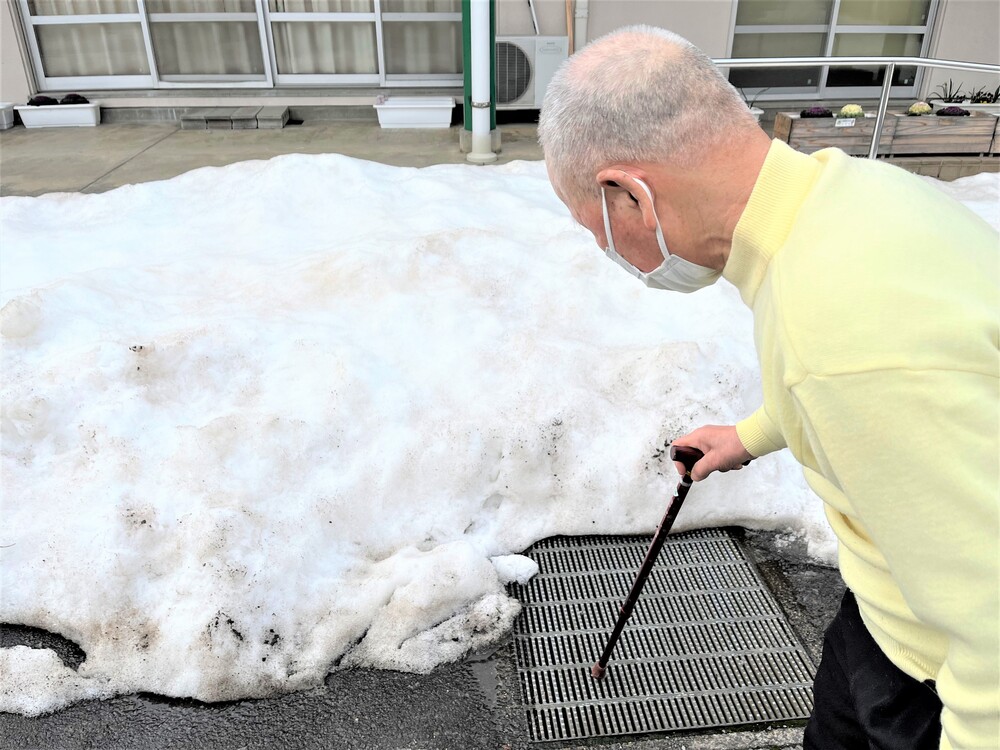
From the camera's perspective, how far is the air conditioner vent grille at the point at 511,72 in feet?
26.8

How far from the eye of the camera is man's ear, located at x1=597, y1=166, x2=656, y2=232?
3.76 feet

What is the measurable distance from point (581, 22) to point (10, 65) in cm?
655

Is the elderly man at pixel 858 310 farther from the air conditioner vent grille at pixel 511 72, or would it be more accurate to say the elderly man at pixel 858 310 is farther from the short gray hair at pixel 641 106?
the air conditioner vent grille at pixel 511 72

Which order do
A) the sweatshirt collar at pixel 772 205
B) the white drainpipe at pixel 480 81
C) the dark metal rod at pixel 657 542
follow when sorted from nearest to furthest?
the sweatshirt collar at pixel 772 205, the dark metal rod at pixel 657 542, the white drainpipe at pixel 480 81

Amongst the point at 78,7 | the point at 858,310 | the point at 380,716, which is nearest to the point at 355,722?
the point at 380,716

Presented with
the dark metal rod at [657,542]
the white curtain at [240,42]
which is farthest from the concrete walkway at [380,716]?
the white curtain at [240,42]

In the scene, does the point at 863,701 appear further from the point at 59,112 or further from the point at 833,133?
the point at 59,112

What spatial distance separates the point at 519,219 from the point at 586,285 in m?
1.29

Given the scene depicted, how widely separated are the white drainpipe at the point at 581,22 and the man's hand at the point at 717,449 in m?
7.30

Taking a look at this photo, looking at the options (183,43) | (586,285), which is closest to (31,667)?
(586,285)

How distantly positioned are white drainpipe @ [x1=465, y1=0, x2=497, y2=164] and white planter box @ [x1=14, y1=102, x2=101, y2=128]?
4692mm

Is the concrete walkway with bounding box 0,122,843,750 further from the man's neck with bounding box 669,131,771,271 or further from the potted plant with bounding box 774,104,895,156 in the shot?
the potted plant with bounding box 774,104,895,156

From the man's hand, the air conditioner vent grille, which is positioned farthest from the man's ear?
the air conditioner vent grille

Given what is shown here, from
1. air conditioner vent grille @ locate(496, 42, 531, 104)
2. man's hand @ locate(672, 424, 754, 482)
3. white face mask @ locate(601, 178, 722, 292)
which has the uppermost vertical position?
white face mask @ locate(601, 178, 722, 292)
